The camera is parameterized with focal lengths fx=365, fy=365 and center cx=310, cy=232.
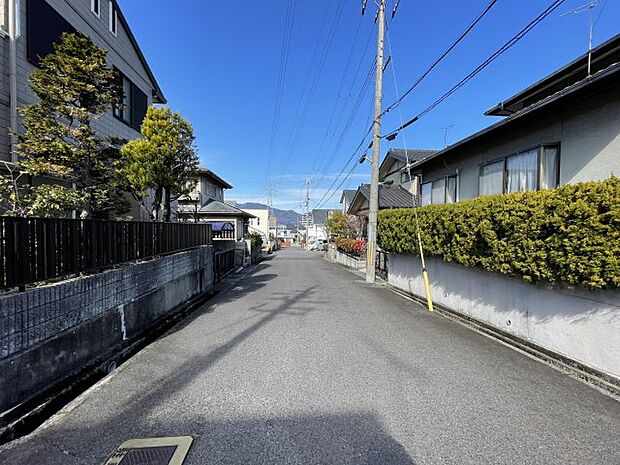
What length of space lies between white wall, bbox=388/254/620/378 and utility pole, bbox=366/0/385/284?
529 cm

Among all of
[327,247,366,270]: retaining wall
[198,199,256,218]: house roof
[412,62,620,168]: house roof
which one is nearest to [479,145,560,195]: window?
[412,62,620,168]: house roof

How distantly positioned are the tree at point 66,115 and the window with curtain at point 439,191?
8.51 m

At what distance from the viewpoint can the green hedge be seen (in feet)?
13.4

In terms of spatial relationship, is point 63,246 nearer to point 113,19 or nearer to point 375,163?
point 113,19

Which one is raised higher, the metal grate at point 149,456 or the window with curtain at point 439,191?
the window with curtain at point 439,191

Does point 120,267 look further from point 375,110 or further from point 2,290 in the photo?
point 375,110

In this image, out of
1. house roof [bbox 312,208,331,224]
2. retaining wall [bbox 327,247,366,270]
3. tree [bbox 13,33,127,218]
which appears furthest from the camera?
house roof [bbox 312,208,331,224]

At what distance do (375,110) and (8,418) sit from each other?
14404 mm

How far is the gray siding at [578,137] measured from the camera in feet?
17.0

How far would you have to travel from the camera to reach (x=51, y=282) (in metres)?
4.06

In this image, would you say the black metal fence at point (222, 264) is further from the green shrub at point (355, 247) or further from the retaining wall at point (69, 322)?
the green shrub at point (355, 247)

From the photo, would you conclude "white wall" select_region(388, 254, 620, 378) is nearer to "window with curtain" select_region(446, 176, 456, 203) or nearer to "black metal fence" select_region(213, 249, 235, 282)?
"window with curtain" select_region(446, 176, 456, 203)

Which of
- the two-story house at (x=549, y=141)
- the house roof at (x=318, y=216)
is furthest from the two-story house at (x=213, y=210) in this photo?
the house roof at (x=318, y=216)

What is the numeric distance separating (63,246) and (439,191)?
933 centimetres
